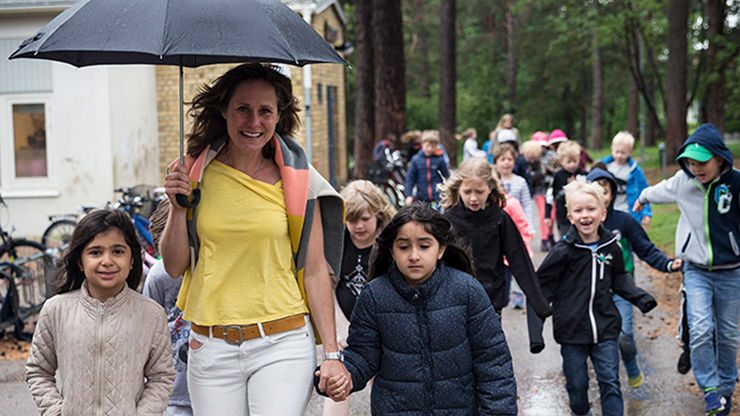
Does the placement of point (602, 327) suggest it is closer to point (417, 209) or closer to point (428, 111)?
point (417, 209)

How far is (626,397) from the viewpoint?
6.63 meters

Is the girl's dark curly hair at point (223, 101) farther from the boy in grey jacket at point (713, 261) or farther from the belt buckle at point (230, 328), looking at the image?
the boy in grey jacket at point (713, 261)

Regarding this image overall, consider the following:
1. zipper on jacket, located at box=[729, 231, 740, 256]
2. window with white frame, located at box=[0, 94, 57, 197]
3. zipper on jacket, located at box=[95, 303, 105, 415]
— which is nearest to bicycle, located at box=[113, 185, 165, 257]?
window with white frame, located at box=[0, 94, 57, 197]

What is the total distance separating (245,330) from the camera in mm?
3383

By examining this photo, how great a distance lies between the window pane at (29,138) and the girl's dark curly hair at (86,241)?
13.1 metres

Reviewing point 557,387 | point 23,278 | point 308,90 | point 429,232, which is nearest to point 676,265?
point 557,387

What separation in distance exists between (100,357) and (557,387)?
13.9 feet

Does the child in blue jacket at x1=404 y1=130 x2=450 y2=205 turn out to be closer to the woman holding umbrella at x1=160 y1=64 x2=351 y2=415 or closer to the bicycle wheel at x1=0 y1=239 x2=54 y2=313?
the bicycle wheel at x1=0 y1=239 x2=54 y2=313

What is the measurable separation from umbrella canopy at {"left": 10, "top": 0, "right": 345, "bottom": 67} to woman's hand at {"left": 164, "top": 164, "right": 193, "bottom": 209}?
44 centimetres

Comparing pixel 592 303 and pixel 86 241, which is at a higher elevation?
pixel 86 241

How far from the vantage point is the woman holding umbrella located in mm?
3393

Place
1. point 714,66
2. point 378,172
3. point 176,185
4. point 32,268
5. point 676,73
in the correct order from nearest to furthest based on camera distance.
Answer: point 176,185 → point 32,268 → point 378,172 → point 676,73 → point 714,66

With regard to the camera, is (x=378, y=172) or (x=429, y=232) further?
(x=378, y=172)

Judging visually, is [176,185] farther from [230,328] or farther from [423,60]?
[423,60]
